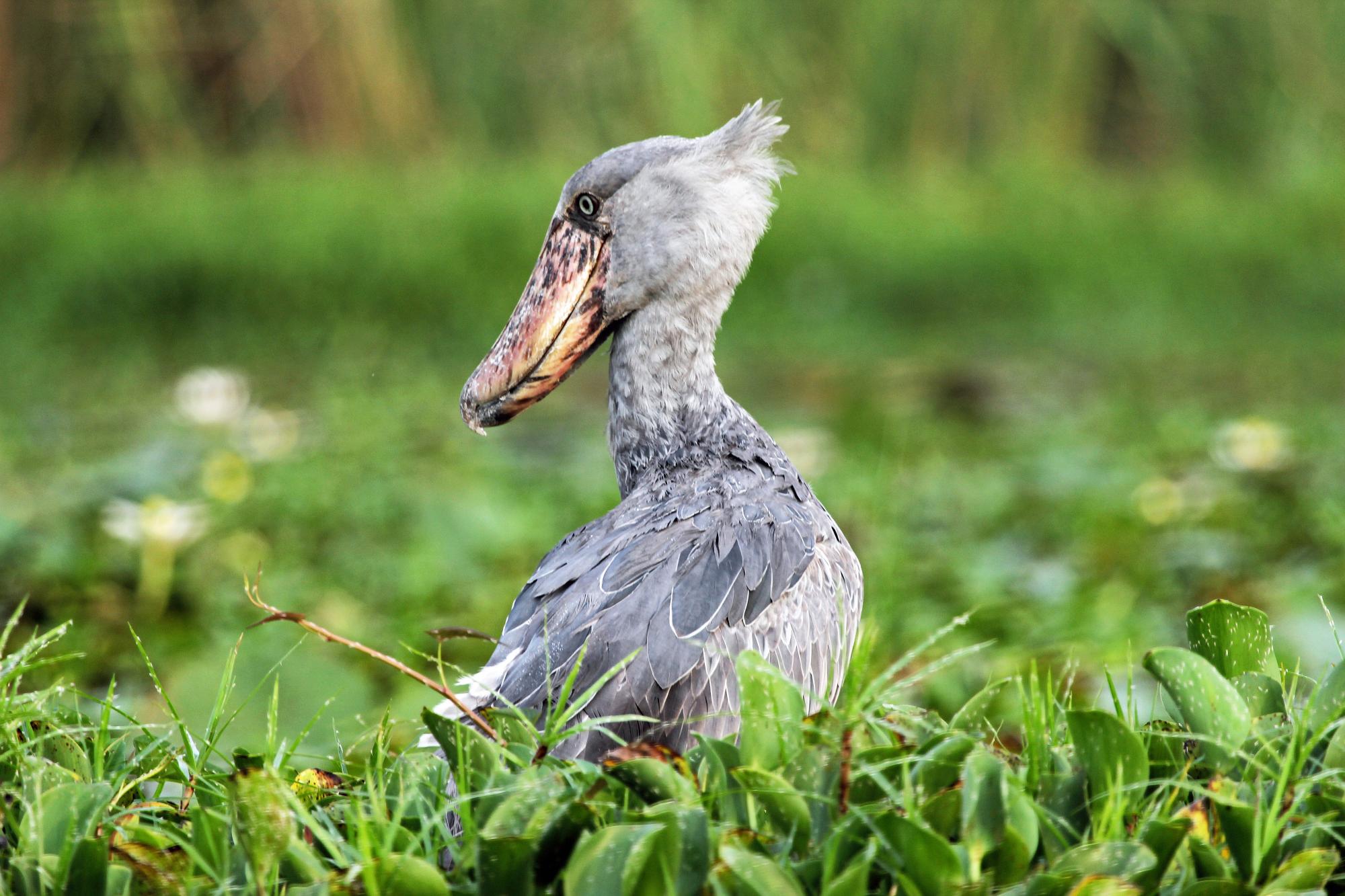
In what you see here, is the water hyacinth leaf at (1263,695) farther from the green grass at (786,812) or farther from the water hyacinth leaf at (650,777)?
the water hyacinth leaf at (650,777)

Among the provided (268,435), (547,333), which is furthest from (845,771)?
(268,435)

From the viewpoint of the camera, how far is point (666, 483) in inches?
65.7

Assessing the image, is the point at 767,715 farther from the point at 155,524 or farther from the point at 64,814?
the point at 155,524

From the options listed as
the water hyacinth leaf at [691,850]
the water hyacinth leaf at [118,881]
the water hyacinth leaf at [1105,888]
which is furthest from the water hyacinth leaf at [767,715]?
the water hyacinth leaf at [118,881]

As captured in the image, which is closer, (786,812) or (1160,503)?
(786,812)

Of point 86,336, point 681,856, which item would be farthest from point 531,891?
point 86,336

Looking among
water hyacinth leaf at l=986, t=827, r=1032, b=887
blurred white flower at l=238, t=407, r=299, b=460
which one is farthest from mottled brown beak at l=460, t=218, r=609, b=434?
blurred white flower at l=238, t=407, r=299, b=460

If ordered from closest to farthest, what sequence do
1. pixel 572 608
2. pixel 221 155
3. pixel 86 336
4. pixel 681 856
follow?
pixel 681 856
pixel 572 608
pixel 86 336
pixel 221 155

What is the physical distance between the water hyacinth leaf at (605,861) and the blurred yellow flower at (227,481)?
2044 mm

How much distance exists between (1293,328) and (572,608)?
440cm

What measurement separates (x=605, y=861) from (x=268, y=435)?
2484 millimetres

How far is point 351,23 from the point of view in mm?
5543

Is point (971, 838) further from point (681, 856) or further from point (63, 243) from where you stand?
point (63, 243)

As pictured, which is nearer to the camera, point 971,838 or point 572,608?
point 971,838
